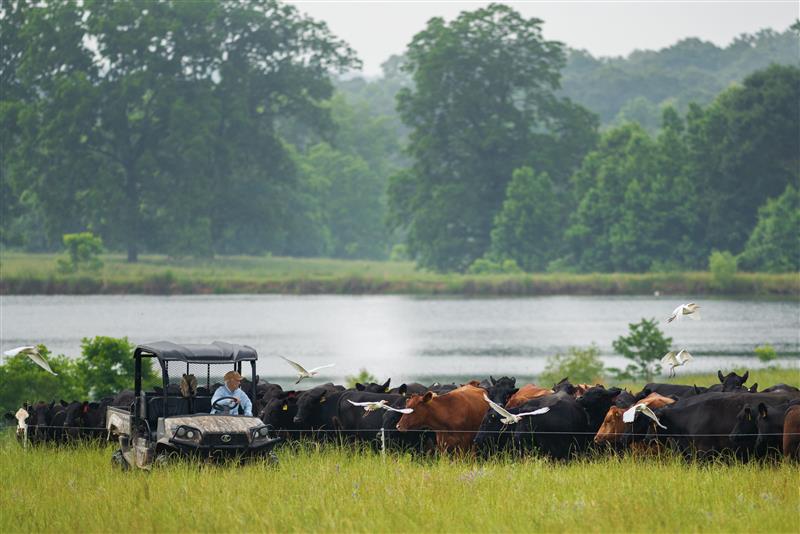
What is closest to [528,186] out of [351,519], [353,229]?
[353,229]

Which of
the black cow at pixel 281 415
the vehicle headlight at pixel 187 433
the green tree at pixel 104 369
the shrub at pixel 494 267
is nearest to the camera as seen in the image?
the vehicle headlight at pixel 187 433

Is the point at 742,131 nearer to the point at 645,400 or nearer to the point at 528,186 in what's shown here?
the point at 528,186

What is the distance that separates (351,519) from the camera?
14.0 metres

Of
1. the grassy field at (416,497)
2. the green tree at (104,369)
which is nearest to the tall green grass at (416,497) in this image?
the grassy field at (416,497)

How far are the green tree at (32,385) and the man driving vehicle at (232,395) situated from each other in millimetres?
11411

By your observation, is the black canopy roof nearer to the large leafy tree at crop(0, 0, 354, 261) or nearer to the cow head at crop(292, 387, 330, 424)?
the cow head at crop(292, 387, 330, 424)

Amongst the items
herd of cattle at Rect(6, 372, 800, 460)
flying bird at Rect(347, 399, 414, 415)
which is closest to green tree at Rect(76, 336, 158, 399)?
herd of cattle at Rect(6, 372, 800, 460)

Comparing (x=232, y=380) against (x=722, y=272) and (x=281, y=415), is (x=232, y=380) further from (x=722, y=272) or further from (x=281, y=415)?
(x=722, y=272)

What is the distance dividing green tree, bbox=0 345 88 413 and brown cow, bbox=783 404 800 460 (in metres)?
16.1

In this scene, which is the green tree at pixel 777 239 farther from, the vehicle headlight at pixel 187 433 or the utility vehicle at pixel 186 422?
the vehicle headlight at pixel 187 433

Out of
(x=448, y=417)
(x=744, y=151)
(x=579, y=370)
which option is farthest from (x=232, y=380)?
(x=744, y=151)

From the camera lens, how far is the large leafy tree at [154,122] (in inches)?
3610

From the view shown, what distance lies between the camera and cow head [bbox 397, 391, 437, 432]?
1936 cm

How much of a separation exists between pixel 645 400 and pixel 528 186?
241 feet
